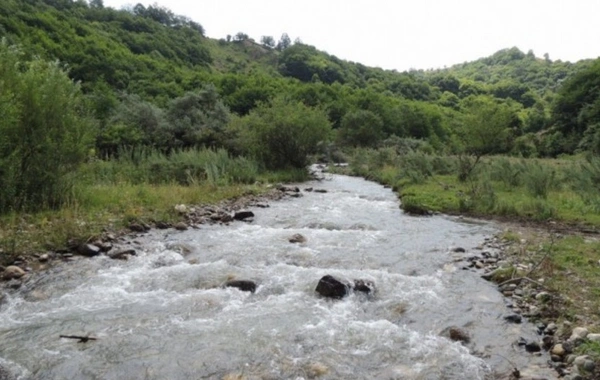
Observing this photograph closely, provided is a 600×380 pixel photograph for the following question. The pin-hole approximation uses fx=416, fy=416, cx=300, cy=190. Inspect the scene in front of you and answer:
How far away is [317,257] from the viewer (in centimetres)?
1008

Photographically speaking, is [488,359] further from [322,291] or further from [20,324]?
[20,324]

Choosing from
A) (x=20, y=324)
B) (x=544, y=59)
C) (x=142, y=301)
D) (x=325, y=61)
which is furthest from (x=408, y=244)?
(x=544, y=59)

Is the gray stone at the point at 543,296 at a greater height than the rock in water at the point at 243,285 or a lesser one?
greater

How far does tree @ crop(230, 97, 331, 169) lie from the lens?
1083 inches

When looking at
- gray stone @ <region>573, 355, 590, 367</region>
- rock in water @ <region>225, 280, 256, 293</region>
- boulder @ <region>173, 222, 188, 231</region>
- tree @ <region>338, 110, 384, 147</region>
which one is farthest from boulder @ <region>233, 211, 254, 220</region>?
tree @ <region>338, 110, 384, 147</region>

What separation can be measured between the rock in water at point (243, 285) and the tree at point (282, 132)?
2010 centimetres

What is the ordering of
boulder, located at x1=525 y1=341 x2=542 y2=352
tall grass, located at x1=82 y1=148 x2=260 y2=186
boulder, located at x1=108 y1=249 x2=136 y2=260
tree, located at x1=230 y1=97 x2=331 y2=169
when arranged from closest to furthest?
boulder, located at x1=525 y1=341 x2=542 y2=352
boulder, located at x1=108 y1=249 x2=136 y2=260
tall grass, located at x1=82 y1=148 x2=260 y2=186
tree, located at x1=230 y1=97 x2=331 y2=169

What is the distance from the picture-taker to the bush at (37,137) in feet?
35.0

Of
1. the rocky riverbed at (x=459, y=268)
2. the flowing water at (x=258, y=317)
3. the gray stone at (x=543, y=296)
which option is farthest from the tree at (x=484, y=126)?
the gray stone at (x=543, y=296)

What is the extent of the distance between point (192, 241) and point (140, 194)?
4406 mm

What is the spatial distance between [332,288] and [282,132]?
2102 centimetres

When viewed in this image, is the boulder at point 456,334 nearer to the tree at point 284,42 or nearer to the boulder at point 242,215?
the boulder at point 242,215

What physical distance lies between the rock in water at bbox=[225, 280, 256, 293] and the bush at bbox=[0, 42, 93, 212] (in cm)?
652

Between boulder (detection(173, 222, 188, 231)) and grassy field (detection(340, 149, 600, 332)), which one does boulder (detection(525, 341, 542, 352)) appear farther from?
boulder (detection(173, 222, 188, 231))
